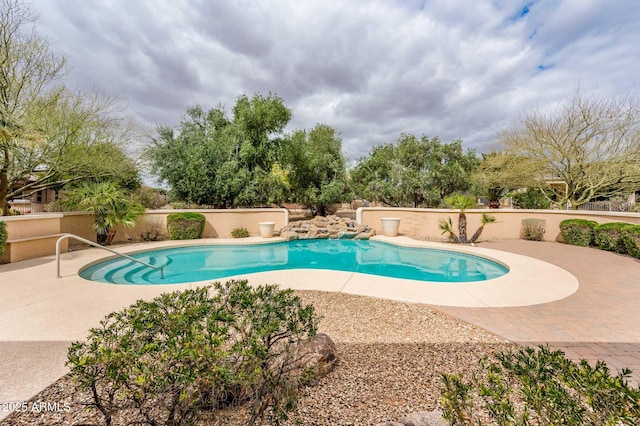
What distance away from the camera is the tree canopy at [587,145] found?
1320 cm

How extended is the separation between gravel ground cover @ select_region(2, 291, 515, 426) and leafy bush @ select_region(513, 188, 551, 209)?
1880 centimetres

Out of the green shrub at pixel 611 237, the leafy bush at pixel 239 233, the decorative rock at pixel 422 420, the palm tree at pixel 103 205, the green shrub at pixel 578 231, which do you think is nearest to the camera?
the decorative rock at pixel 422 420

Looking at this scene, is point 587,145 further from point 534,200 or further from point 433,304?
point 433,304

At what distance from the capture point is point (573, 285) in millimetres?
5457

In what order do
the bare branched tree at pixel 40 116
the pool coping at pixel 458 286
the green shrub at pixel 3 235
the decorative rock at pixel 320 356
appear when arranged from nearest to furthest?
1. the decorative rock at pixel 320 356
2. the pool coping at pixel 458 286
3. the green shrub at pixel 3 235
4. the bare branched tree at pixel 40 116

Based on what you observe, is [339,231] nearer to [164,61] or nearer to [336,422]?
[336,422]

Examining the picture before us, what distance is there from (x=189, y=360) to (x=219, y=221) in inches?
487

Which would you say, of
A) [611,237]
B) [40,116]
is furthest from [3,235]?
[611,237]

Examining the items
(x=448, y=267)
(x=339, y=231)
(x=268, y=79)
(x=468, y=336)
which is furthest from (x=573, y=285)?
(x=268, y=79)

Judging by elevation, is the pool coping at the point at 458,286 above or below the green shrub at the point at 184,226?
below

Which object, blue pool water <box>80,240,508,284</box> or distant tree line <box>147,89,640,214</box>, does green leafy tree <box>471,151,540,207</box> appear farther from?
blue pool water <box>80,240,508,284</box>

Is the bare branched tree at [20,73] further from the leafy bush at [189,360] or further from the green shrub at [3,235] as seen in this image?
the leafy bush at [189,360]

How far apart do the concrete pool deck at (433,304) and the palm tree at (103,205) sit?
286 centimetres

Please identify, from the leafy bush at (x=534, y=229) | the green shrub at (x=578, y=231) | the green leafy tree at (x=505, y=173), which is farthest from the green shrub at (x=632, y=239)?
the green leafy tree at (x=505, y=173)
